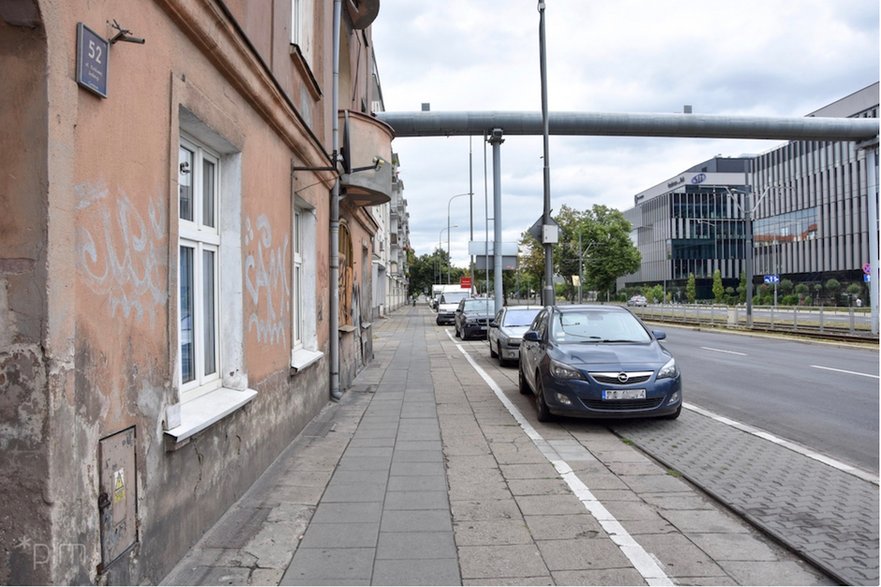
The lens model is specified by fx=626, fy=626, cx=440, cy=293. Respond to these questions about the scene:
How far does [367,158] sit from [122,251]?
7.60 m

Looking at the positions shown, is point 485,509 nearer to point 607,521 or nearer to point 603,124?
point 607,521

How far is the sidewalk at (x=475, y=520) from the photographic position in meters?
3.72

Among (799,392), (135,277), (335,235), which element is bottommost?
(799,392)

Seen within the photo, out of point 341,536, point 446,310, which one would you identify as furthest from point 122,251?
point 446,310

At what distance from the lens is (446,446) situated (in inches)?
275

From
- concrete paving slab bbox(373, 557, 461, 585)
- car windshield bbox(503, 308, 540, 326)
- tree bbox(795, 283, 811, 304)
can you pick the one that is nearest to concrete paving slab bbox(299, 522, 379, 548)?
concrete paving slab bbox(373, 557, 461, 585)

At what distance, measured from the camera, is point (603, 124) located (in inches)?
671

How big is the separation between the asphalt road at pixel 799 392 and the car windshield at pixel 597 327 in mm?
1683

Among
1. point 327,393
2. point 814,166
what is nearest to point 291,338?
point 327,393

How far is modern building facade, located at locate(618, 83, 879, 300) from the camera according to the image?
6316 cm

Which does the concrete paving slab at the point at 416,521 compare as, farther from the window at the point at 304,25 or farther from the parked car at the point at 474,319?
the parked car at the point at 474,319

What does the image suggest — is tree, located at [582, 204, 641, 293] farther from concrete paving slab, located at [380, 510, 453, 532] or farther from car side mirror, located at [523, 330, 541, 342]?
concrete paving slab, located at [380, 510, 453, 532]

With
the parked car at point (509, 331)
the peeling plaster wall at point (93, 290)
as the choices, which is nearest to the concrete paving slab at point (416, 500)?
the peeling plaster wall at point (93, 290)

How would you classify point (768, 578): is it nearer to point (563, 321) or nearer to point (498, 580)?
point (498, 580)
